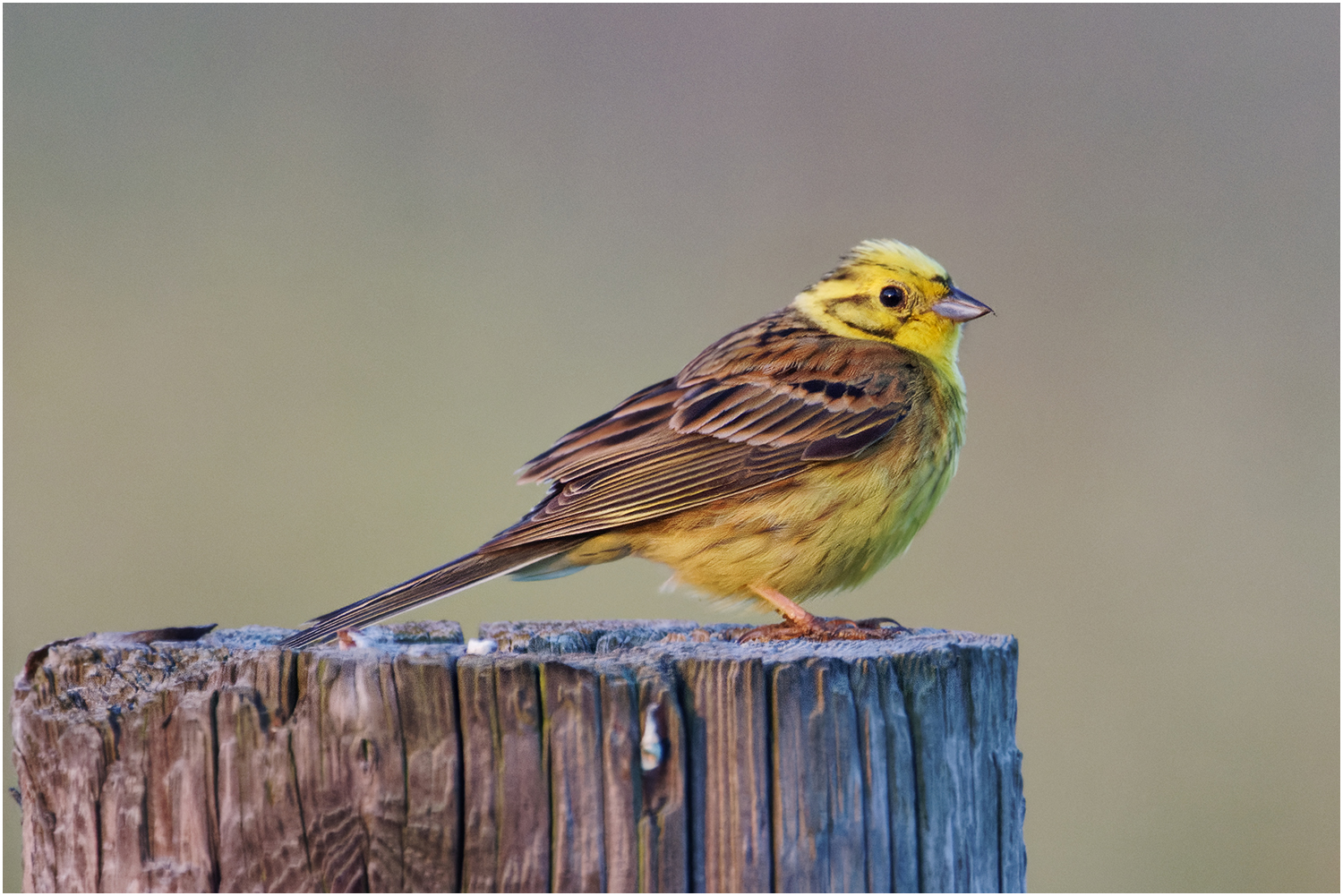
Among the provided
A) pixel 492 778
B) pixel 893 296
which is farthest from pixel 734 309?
pixel 492 778

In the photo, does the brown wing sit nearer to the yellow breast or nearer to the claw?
the yellow breast

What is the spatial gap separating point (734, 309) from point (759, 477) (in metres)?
4.83

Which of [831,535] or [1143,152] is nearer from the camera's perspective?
[831,535]

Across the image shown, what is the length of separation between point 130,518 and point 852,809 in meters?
6.93

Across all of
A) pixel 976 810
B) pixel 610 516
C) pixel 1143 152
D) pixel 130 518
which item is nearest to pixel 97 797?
pixel 976 810

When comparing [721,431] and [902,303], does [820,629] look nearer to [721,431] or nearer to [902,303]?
[721,431]

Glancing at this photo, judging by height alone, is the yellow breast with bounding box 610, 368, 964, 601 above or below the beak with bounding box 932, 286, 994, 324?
below

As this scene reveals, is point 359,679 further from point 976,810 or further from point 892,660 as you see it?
point 976,810

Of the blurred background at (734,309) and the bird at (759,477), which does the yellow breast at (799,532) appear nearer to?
the bird at (759,477)

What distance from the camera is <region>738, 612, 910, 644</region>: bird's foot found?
418 cm

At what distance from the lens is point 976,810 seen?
3.08m

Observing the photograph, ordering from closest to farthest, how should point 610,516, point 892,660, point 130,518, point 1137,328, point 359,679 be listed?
point 359,679, point 892,660, point 610,516, point 130,518, point 1137,328

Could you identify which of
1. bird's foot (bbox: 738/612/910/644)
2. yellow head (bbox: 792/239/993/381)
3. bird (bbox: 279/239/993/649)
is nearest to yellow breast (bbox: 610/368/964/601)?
bird (bbox: 279/239/993/649)

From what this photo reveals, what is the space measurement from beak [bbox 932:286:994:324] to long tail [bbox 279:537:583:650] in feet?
6.42
